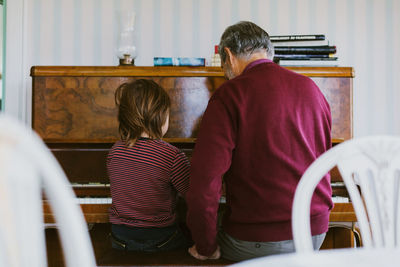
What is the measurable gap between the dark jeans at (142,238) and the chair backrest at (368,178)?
87cm

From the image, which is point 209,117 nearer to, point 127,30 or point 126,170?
point 126,170

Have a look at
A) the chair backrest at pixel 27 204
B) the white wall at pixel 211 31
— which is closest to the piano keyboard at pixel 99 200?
the white wall at pixel 211 31

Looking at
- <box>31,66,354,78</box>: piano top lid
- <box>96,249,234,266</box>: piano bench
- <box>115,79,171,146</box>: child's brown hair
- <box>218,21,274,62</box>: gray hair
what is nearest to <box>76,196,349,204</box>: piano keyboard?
<box>96,249,234,266</box>: piano bench

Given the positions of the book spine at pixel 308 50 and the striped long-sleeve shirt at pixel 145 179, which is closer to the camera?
the striped long-sleeve shirt at pixel 145 179

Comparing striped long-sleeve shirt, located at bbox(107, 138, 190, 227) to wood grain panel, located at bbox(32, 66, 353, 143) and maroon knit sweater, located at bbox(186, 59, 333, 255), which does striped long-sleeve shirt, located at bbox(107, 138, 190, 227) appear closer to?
maroon knit sweater, located at bbox(186, 59, 333, 255)

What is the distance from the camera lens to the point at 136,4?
8.76 feet

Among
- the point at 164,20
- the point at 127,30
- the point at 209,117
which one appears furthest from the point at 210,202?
the point at 164,20

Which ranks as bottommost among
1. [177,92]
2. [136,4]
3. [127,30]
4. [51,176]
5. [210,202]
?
[210,202]

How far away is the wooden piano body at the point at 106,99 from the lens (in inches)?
85.0

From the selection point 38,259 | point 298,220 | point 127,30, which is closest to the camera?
point 38,259

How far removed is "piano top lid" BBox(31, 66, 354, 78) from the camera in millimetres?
2160

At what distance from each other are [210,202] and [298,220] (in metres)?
0.53

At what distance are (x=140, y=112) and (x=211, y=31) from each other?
1.10 meters

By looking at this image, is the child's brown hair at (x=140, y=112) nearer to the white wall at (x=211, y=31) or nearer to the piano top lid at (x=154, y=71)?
the piano top lid at (x=154, y=71)
